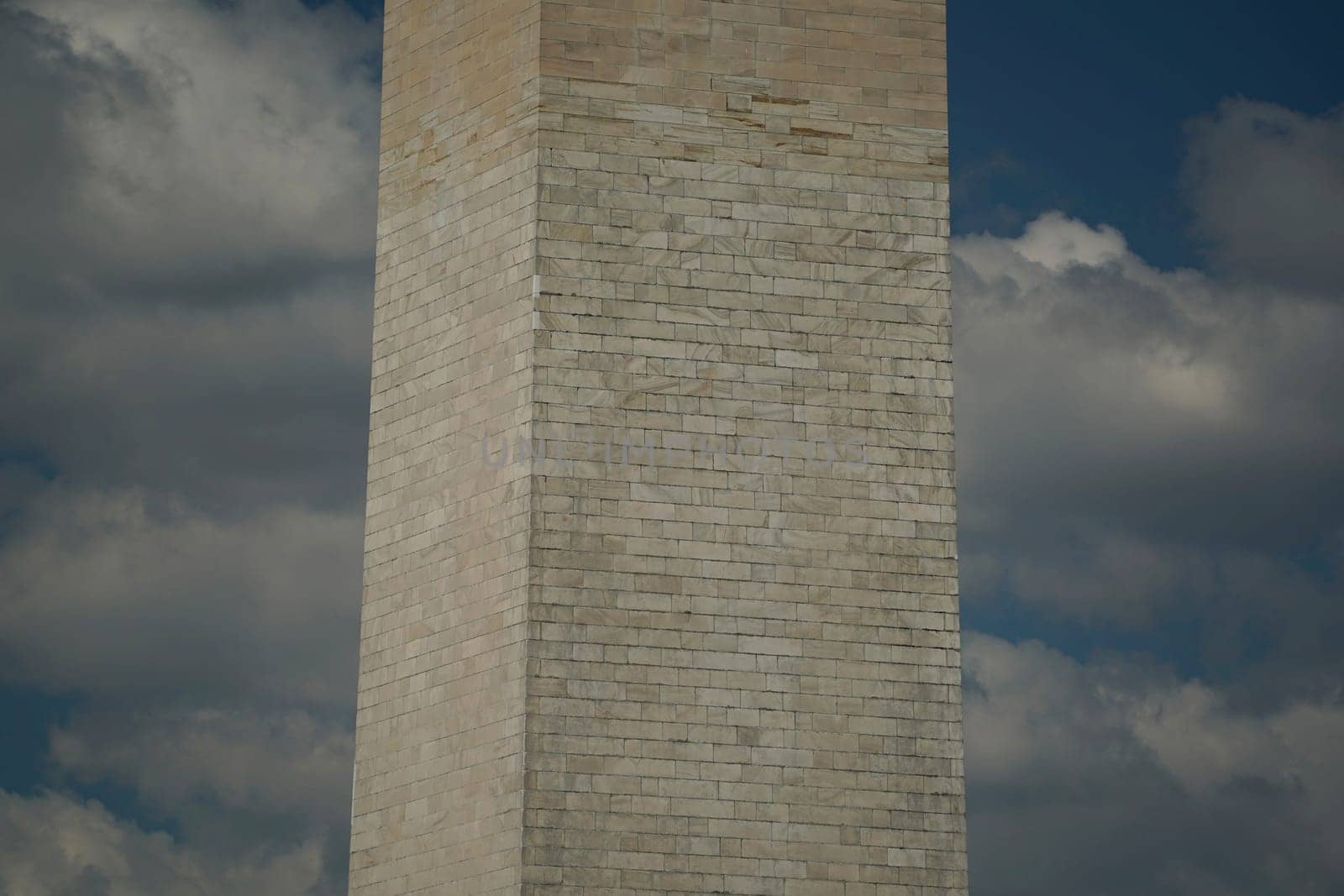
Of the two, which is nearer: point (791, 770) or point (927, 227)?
point (791, 770)

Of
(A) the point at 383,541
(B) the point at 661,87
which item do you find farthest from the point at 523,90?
(A) the point at 383,541

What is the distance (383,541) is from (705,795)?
510cm

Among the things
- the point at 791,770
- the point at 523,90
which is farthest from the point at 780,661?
the point at 523,90

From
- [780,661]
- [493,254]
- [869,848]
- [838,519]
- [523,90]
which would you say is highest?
[523,90]

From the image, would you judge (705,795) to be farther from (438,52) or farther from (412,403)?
(438,52)

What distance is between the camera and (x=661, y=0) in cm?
2642

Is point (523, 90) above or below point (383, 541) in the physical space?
above

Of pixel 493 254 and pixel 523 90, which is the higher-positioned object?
pixel 523 90

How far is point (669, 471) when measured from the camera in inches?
995

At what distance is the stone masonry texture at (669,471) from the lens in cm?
2464

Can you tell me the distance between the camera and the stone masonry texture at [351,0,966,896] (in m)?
24.6

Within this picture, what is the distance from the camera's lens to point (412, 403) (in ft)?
88.7

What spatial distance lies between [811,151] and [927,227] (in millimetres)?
1597

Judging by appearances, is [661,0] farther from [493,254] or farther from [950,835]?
[950,835]
